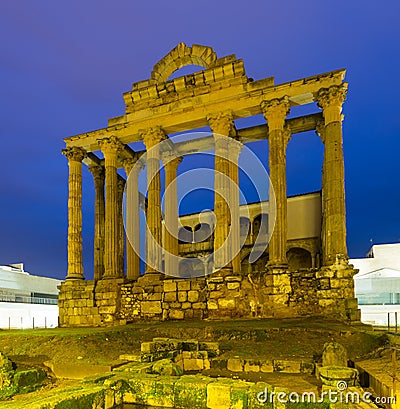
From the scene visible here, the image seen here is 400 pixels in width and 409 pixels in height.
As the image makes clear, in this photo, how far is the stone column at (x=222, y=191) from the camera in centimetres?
1608

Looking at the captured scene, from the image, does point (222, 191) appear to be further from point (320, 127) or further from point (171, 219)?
point (320, 127)

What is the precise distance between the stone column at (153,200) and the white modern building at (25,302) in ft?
37.7

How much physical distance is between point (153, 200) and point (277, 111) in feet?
24.2

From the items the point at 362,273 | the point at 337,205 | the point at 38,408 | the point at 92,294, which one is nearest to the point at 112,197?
the point at 92,294

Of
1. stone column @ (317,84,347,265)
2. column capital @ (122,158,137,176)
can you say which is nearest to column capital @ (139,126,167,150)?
column capital @ (122,158,137,176)

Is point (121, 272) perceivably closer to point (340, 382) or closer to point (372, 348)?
point (372, 348)

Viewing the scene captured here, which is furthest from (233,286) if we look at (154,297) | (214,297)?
(154,297)

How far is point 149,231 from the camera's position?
60.3 feet

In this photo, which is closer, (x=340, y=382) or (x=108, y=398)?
(x=108, y=398)

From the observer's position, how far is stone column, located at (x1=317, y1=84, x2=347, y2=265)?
48.1 ft

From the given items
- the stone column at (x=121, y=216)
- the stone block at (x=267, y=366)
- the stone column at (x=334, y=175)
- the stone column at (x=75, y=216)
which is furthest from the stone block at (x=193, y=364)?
the stone column at (x=121, y=216)

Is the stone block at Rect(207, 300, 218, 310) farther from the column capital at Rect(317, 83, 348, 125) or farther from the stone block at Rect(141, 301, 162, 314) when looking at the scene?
the column capital at Rect(317, 83, 348, 125)

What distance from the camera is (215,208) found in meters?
16.7

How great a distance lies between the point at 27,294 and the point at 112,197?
19.7 m
